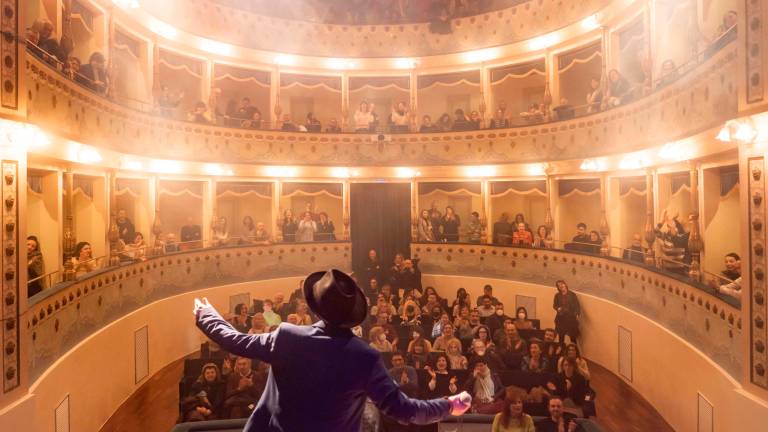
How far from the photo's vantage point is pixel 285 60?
16.0 metres

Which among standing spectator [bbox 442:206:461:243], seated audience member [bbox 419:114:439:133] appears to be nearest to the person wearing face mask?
standing spectator [bbox 442:206:461:243]

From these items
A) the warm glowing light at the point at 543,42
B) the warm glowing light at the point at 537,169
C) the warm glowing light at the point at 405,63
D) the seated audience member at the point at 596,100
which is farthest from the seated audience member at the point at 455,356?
the warm glowing light at the point at 405,63

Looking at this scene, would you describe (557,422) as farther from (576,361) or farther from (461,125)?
(461,125)

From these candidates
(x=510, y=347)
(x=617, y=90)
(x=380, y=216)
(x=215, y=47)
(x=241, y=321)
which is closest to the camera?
(x=510, y=347)

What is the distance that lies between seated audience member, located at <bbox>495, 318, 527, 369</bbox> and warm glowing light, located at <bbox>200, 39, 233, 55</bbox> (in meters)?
10.8

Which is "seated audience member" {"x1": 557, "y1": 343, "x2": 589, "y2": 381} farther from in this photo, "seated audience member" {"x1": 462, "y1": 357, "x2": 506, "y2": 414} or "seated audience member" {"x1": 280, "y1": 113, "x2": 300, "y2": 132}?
"seated audience member" {"x1": 280, "y1": 113, "x2": 300, "y2": 132}

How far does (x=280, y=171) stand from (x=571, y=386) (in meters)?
10.5

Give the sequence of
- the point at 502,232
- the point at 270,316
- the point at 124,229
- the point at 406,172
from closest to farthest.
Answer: the point at 270,316 → the point at 124,229 → the point at 502,232 → the point at 406,172

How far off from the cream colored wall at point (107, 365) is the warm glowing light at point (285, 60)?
6.70 m

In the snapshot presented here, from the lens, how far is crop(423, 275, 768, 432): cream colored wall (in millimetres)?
6020

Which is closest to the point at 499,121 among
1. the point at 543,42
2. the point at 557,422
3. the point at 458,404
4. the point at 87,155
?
the point at 543,42

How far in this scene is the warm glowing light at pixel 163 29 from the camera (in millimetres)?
12383

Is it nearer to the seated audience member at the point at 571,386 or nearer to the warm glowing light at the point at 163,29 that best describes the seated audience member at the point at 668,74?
the seated audience member at the point at 571,386

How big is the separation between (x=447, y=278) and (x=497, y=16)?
7.75 meters
